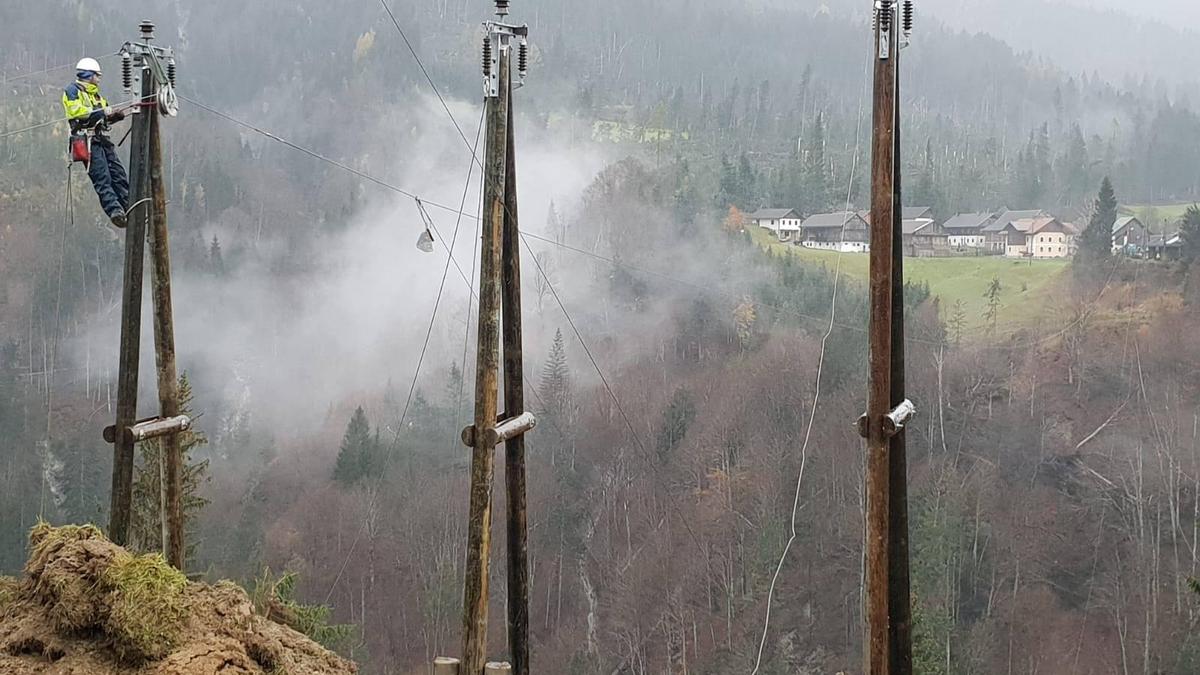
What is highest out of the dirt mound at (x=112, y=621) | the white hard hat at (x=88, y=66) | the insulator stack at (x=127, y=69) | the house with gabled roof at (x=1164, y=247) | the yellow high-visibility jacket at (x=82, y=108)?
the house with gabled roof at (x=1164, y=247)

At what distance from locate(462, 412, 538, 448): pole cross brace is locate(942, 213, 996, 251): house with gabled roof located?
79875mm

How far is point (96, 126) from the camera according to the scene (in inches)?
421

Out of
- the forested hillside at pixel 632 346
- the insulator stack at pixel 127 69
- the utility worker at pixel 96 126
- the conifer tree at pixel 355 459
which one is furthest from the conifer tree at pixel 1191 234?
the insulator stack at pixel 127 69

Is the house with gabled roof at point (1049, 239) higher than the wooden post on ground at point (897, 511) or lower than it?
higher

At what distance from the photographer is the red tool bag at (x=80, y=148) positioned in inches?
420

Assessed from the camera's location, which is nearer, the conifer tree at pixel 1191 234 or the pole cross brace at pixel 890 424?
the pole cross brace at pixel 890 424

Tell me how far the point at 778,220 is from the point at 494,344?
3562 inches

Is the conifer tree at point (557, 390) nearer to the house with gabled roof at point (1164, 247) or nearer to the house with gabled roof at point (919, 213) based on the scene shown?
the house with gabled roof at point (919, 213)

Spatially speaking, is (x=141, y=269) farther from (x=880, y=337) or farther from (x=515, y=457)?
(x=880, y=337)

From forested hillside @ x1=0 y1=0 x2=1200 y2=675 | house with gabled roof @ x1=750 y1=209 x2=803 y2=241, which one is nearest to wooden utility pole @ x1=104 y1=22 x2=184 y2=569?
forested hillside @ x1=0 y1=0 x2=1200 y2=675

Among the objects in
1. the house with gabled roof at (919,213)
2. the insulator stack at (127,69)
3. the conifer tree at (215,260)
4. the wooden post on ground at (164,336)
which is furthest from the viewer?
the conifer tree at (215,260)

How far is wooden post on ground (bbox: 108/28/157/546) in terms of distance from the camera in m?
10.4

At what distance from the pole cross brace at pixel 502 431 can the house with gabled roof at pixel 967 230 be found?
7987 cm

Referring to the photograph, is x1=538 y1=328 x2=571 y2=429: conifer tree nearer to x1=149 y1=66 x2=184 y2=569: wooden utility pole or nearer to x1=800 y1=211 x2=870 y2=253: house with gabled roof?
x1=800 y1=211 x2=870 y2=253: house with gabled roof
